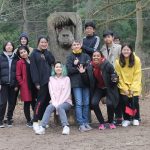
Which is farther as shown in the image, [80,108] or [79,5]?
[79,5]

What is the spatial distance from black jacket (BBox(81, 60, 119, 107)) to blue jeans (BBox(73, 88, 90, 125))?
20 cm

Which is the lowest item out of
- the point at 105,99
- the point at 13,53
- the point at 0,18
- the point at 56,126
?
the point at 56,126

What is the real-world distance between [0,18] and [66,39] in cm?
1573

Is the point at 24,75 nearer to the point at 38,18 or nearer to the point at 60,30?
the point at 60,30

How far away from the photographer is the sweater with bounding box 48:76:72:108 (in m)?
7.57

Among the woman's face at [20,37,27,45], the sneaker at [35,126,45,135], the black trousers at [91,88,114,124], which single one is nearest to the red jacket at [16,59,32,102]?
the woman's face at [20,37,27,45]

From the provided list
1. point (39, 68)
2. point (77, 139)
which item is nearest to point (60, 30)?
point (39, 68)

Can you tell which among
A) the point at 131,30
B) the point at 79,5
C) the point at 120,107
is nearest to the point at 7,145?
the point at 120,107

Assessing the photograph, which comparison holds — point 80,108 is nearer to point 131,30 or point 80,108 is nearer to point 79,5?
point 79,5

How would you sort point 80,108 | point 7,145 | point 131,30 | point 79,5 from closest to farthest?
point 7,145 < point 80,108 < point 79,5 < point 131,30

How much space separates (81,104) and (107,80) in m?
0.66

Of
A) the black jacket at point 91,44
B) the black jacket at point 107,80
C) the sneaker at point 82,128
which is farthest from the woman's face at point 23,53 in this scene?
the sneaker at point 82,128

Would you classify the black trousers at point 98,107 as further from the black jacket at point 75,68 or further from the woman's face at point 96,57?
the woman's face at point 96,57

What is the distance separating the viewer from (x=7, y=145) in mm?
6707
